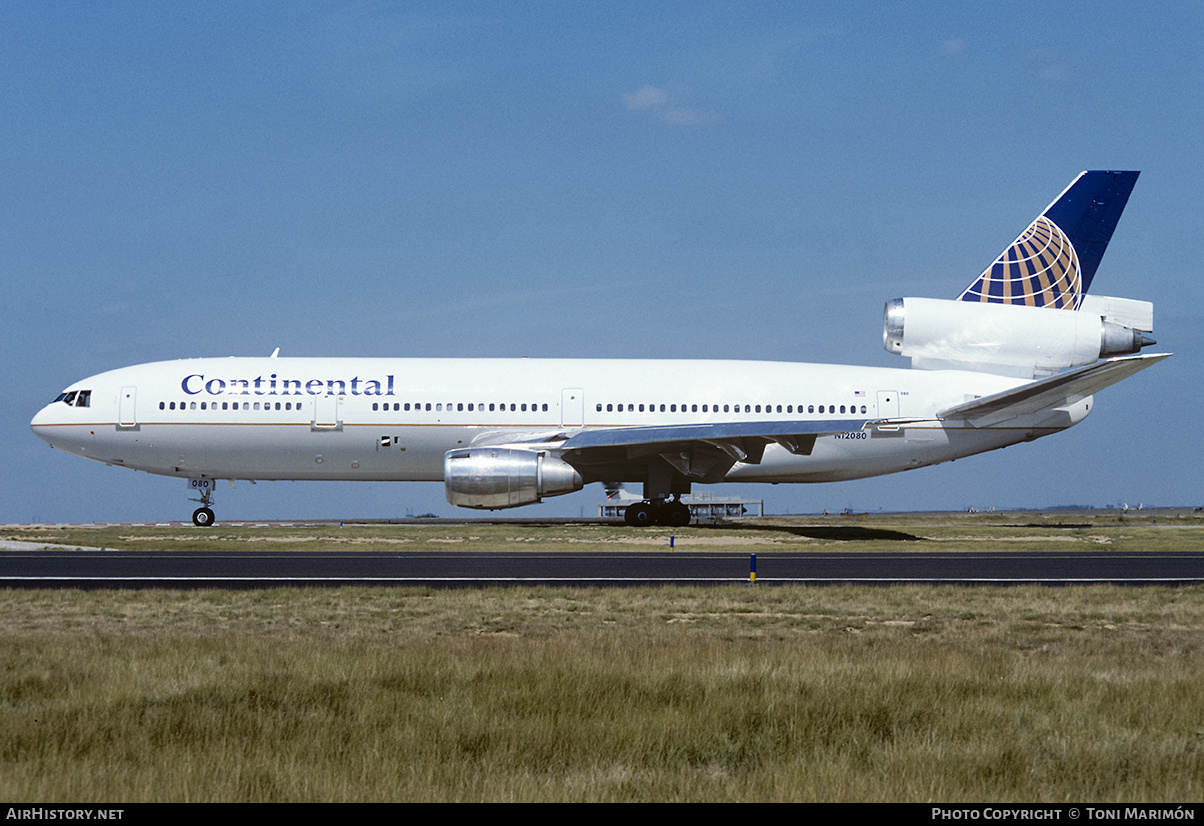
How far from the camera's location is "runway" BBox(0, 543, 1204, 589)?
19.7 m

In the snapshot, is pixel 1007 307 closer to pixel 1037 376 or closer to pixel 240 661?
pixel 1037 376

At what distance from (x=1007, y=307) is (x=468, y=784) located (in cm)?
3397

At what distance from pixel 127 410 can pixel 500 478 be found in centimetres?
1277

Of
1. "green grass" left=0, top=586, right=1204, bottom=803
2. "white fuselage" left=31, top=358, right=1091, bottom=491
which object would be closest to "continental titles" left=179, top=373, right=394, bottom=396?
"white fuselage" left=31, top=358, right=1091, bottom=491

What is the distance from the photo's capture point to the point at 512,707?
9.30 m

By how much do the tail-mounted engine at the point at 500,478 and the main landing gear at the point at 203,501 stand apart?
31.8ft

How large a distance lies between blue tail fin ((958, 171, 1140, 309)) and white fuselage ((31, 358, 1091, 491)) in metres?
3.29

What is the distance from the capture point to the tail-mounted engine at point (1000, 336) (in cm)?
3653

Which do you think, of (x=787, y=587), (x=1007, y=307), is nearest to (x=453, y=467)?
(x=787, y=587)

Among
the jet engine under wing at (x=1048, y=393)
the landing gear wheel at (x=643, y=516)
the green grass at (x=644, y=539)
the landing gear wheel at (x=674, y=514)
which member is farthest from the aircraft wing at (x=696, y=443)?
the jet engine under wing at (x=1048, y=393)

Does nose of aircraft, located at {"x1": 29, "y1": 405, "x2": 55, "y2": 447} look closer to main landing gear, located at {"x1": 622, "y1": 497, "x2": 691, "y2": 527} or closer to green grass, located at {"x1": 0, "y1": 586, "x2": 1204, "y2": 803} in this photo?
main landing gear, located at {"x1": 622, "y1": 497, "x2": 691, "y2": 527}

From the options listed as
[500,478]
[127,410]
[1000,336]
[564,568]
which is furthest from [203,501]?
[1000,336]

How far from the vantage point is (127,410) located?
115 ft

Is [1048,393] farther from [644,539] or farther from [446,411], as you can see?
[446,411]
